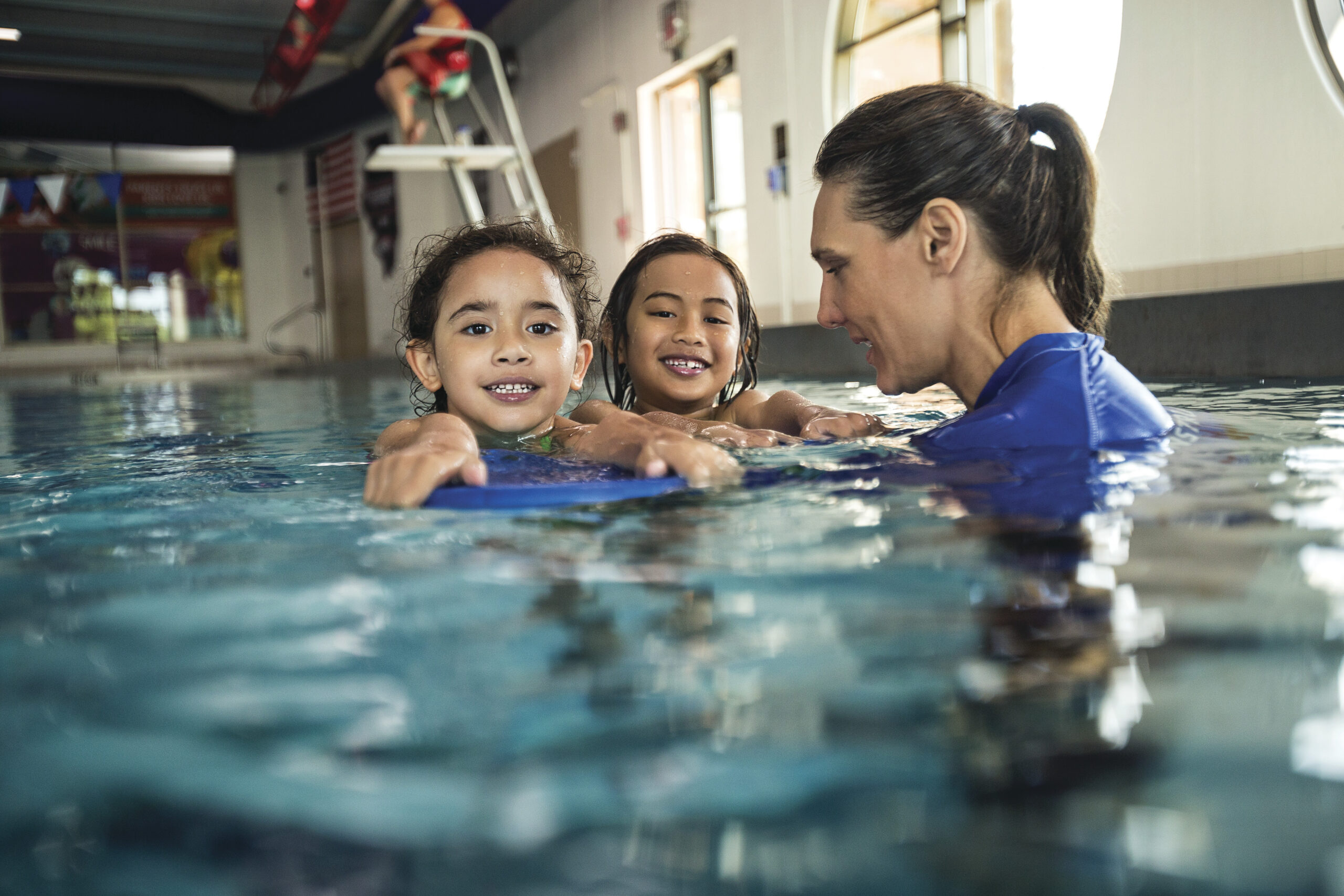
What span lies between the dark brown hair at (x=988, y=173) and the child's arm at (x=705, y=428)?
59cm

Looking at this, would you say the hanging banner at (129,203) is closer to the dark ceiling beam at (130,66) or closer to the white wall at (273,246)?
the white wall at (273,246)

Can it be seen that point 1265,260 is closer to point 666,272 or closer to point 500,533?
point 666,272

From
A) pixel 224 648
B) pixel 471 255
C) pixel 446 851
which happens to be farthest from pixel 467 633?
pixel 471 255

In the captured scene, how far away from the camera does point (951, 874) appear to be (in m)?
0.46

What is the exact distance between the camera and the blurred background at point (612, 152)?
4172 mm

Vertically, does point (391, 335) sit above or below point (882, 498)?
above

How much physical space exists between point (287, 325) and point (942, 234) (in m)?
16.6

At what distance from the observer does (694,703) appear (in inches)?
26.1

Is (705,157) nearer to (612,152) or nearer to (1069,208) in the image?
(612,152)

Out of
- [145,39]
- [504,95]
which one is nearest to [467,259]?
[504,95]

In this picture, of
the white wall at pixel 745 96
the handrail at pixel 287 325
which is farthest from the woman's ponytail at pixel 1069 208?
the handrail at pixel 287 325

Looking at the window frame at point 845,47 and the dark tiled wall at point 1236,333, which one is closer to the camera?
the dark tiled wall at point 1236,333

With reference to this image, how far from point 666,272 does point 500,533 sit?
1.62 meters

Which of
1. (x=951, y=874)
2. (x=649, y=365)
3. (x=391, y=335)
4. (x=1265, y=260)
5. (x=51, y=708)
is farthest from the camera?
(x=391, y=335)
